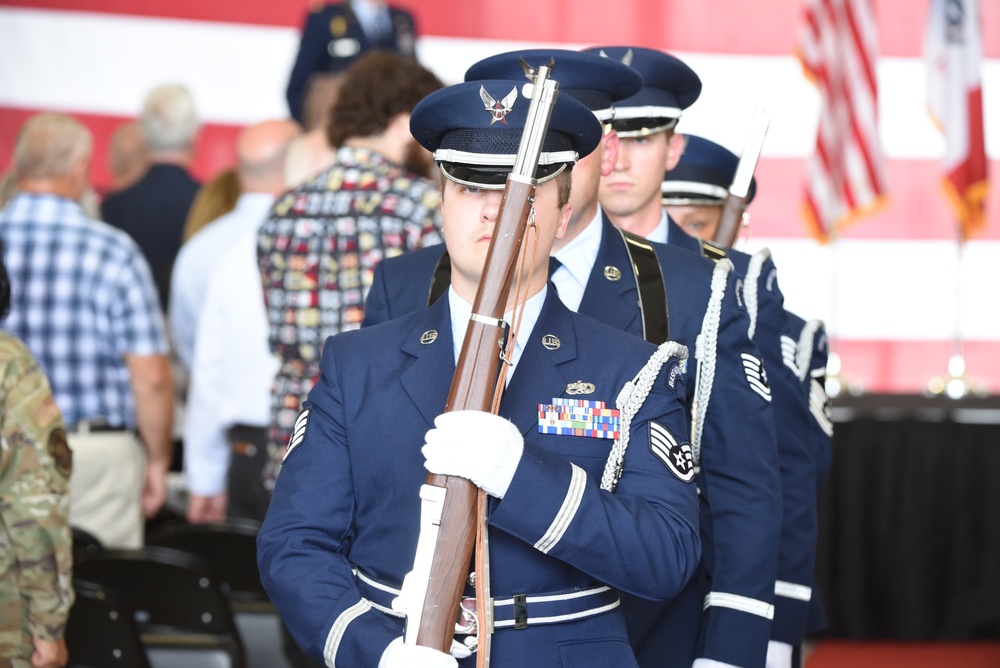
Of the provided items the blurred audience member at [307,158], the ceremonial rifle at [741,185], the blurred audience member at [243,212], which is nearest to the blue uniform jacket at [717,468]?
the ceremonial rifle at [741,185]

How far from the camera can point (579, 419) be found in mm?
1661

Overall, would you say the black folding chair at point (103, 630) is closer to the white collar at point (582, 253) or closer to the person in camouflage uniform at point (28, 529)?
the person in camouflage uniform at point (28, 529)

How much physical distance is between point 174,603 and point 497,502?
1615mm

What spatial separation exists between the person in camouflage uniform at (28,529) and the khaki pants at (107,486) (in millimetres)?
1353

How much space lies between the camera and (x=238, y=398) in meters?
Answer: 3.69

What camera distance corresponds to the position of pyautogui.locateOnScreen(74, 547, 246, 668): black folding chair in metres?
2.92

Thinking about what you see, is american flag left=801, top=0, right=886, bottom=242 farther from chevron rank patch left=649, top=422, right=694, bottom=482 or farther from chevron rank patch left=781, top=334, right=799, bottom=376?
chevron rank patch left=649, top=422, right=694, bottom=482

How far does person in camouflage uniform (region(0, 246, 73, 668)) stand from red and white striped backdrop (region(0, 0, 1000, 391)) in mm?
4065

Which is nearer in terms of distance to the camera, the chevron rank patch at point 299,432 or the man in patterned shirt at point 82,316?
the chevron rank patch at point 299,432

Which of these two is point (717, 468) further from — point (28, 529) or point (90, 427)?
point (90, 427)

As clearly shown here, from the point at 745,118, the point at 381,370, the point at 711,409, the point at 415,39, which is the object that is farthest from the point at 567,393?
the point at 745,118

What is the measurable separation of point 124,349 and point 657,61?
6.01 feet

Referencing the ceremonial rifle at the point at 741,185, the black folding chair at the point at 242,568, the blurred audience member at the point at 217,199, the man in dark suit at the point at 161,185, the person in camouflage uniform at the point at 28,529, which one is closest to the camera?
the person in camouflage uniform at the point at 28,529

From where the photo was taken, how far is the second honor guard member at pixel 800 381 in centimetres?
244
